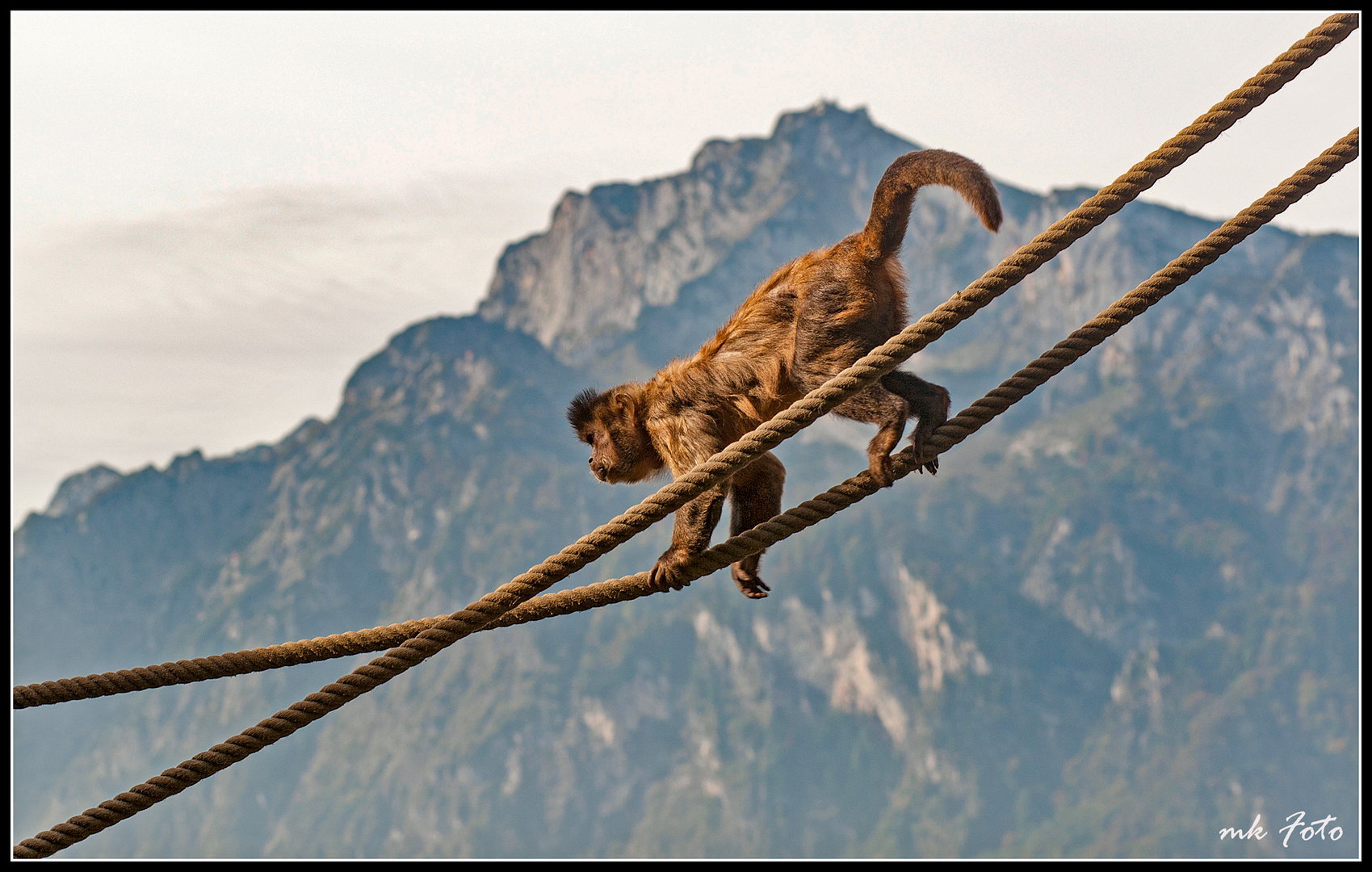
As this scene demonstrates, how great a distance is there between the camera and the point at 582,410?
10.4 metres

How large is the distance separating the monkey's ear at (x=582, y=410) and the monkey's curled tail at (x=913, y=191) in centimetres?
281

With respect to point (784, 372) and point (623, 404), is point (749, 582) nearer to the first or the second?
point (784, 372)

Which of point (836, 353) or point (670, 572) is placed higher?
point (836, 353)

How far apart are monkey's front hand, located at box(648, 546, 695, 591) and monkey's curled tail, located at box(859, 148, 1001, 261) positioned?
9.02 feet

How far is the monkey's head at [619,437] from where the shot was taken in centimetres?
1005

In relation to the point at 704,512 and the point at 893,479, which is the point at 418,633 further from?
the point at 893,479

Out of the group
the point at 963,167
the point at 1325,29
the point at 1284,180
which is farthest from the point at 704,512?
the point at 1325,29

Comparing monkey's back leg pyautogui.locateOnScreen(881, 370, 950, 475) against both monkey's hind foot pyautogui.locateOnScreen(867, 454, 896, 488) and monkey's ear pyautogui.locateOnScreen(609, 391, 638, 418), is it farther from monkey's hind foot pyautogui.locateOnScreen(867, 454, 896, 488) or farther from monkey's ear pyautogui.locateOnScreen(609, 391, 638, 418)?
monkey's ear pyautogui.locateOnScreen(609, 391, 638, 418)

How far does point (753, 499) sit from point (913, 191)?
273 centimetres

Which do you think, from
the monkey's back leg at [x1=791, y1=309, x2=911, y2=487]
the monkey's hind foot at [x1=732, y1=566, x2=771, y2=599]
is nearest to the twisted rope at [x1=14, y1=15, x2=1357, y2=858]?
the monkey's back leg at [x1=791, y1=309, x2=911, y2=487]

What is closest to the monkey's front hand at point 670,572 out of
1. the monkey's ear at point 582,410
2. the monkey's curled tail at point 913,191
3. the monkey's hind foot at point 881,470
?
the monkey's hind foot at point 881,470

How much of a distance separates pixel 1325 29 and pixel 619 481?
21.0 feet

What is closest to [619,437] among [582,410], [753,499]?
[582,410]

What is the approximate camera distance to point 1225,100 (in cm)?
623
